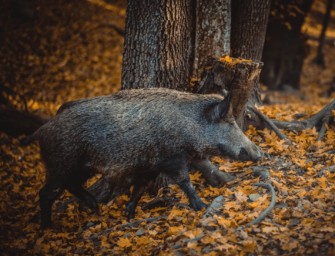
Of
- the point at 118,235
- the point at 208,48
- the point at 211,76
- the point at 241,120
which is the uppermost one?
the point at 208,48

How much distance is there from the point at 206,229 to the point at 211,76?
2536mm

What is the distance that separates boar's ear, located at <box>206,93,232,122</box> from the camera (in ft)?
17.0

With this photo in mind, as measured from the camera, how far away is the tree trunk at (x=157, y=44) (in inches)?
242

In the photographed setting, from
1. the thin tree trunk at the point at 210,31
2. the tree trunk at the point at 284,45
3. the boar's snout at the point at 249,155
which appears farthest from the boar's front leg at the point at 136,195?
the tree trunk at the point at 284,45

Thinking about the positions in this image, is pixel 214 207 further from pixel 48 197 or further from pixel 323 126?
pixel 323 126

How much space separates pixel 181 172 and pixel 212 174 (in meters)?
0.91

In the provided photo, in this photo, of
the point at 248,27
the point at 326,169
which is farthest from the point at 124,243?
the point at 248,27

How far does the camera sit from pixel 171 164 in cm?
522

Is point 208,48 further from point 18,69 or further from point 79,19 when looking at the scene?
point 79,19

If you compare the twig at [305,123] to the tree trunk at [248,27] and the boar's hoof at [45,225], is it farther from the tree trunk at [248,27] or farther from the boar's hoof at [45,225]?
the boar's hoof at [45,225]

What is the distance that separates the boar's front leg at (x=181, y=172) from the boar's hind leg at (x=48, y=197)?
62.9 inches

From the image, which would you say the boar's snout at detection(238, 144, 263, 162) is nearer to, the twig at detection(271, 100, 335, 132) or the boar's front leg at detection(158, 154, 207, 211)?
the boar's front leg at detection(158, 154, 207, 211)

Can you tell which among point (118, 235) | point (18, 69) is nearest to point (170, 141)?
point (118, 235)

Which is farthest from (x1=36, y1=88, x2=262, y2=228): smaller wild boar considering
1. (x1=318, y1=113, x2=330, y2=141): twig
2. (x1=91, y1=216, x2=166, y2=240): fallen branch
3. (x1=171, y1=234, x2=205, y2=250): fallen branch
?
(x1=318, y1=113, x2=330, y2=141): twig
